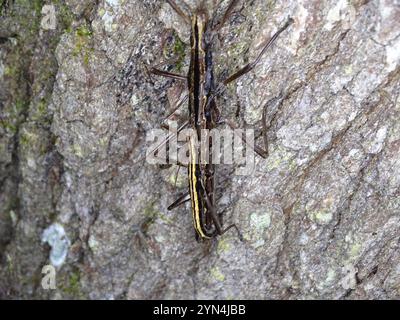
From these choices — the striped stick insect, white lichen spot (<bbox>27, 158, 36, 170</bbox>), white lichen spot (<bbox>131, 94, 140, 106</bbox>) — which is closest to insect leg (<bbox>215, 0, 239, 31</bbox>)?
the striped stick insect

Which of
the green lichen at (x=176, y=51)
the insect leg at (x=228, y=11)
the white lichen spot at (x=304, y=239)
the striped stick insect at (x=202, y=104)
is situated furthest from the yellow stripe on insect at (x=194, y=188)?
the insect leg at (x=228, y=11)

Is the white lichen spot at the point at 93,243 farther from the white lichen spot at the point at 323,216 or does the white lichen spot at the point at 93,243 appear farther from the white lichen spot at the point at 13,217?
the white lichen spot at the point at 323,216

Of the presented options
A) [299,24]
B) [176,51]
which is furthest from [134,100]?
[299,24]

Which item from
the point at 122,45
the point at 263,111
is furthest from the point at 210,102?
the point at 122,45

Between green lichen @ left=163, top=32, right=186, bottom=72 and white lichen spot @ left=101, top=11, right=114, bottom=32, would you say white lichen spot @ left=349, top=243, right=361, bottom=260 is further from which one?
white lichen spot @ left=101, top=11, right=114, bottom=32
